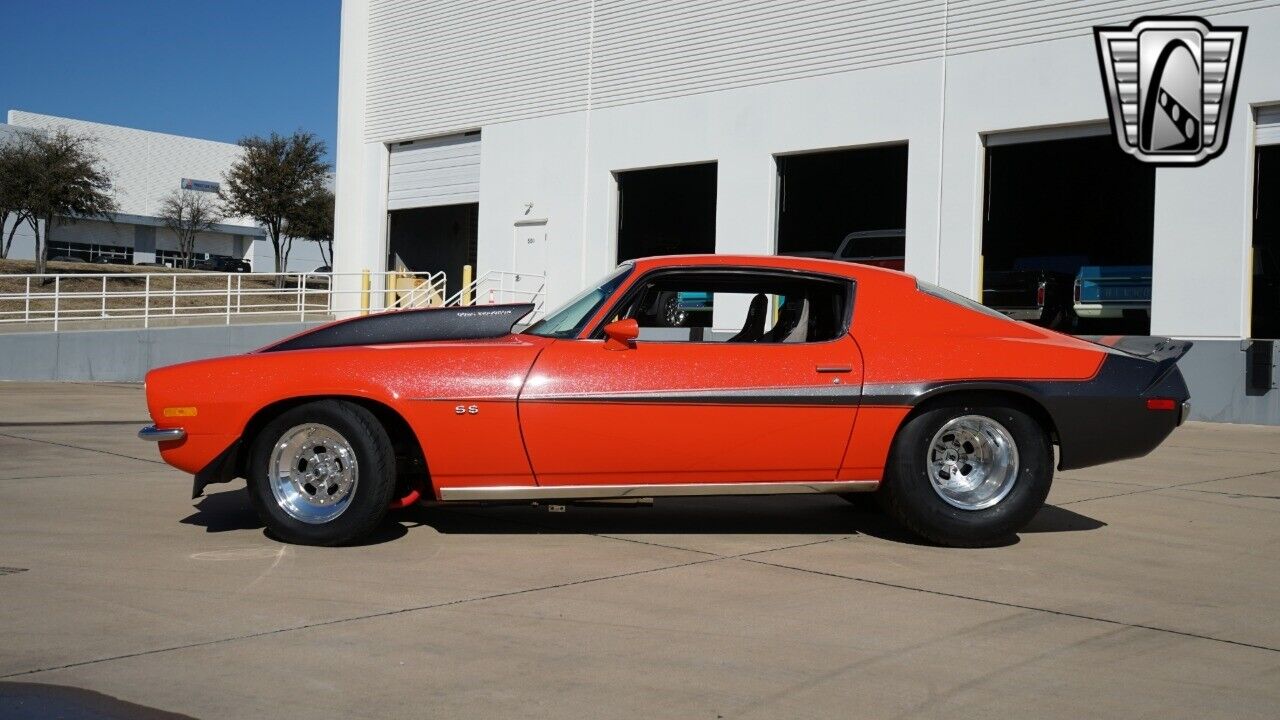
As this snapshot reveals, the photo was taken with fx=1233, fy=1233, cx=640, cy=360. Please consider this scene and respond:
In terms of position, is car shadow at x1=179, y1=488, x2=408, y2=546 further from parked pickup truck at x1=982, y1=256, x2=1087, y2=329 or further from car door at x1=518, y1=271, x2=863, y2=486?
parked pickup truck at x1=982, y1=256, x2=1087, y2=329

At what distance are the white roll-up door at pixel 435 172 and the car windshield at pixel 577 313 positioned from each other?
68.3 feet

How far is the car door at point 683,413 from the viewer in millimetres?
5691

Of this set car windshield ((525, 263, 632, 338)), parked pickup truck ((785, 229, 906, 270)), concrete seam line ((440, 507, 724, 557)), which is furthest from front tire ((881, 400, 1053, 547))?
parked pickup truck ((785, 229, 906, 270))

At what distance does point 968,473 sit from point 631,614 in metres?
2.27

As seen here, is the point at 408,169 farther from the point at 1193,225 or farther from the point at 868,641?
the point at 868,641

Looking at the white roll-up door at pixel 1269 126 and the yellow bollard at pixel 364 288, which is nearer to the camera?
the white roll-up door at pixel 1269 126

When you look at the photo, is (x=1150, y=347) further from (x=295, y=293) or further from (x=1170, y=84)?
(x=295, y=293)

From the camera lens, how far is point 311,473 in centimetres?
575

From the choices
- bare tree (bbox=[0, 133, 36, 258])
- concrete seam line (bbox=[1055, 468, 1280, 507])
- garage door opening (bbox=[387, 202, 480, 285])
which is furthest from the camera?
bare tree (bbox=[0, 133, 36, 258])

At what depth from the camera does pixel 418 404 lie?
→ 222 inches

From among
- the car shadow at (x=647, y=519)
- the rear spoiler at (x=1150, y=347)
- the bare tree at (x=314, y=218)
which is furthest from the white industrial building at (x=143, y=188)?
the rear spoiler at (x=1150, y=347)

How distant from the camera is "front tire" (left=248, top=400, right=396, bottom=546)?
5613mm

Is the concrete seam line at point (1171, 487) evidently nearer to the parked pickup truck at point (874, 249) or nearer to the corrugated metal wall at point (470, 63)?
the parked pickup truck at point (874, 249)

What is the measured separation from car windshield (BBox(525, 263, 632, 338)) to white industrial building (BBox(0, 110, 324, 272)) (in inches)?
2443
